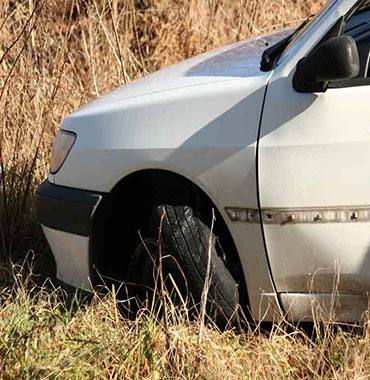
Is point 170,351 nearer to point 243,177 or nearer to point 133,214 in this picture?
point 243,177

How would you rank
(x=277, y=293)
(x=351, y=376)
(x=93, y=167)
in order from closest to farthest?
(x=351, y=376), (x=277, y=293), (x=93, y=167)

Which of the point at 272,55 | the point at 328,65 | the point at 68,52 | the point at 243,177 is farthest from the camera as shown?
the point at 68,52

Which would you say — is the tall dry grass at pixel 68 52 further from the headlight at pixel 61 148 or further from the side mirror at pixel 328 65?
the side mirror at pixel 328 65

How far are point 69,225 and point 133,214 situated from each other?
0.87ft

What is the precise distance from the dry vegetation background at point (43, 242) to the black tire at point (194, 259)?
0.39ft

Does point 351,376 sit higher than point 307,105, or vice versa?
point 307,105

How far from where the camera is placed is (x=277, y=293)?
3543 mm

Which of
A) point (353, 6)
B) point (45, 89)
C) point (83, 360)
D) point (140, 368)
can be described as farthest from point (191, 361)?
point (45, 89)

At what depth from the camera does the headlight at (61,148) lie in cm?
397

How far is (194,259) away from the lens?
367 centimetres

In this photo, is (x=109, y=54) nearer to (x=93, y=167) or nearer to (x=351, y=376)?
(x=93, y=167)

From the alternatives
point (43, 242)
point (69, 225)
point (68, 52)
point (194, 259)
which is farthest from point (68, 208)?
point (68, 52)

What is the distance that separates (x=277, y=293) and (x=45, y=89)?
8.93 ft

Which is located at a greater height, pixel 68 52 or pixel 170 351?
pixel 68 52
